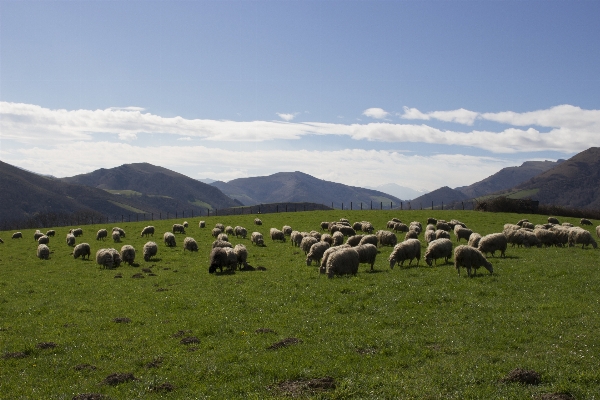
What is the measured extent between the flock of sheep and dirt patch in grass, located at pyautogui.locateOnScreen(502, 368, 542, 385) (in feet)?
40.6

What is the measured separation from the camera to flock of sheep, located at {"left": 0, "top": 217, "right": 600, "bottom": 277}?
82.9ft

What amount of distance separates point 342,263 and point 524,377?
Result: 1471 centimetres

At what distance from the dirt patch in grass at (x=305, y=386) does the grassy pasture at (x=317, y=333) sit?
0.40 feet

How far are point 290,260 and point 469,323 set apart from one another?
20348mm

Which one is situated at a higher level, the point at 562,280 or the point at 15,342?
the point at 562,280

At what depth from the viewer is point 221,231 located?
5478 cm

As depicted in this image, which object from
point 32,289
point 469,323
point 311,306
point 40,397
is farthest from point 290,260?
point 40,397

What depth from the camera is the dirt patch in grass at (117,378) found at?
1255 centimetres

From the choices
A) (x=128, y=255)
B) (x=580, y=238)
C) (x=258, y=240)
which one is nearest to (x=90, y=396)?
(x=128, y=255)

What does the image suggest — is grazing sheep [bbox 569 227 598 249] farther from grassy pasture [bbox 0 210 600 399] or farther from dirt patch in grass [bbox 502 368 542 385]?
dirt patch in grass [bbox 502 368 542 385]

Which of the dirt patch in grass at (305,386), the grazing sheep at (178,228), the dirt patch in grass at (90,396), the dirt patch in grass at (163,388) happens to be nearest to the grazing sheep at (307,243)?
the dirt patch in grass at (305,386)

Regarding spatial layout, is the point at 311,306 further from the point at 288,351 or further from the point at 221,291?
the point at 221,291

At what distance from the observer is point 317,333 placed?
15.5 m

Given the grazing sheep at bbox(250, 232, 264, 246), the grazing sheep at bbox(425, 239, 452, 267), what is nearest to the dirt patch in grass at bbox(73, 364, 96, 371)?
the grazing sheep at bbox(425, 239, 452, 267)
